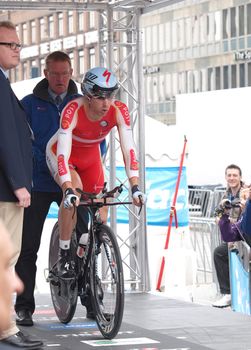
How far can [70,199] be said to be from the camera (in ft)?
22.4

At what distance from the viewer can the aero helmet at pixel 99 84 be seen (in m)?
7.16

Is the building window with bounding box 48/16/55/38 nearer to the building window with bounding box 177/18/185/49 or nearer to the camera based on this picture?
the building window with bounding box 177/18/185/49

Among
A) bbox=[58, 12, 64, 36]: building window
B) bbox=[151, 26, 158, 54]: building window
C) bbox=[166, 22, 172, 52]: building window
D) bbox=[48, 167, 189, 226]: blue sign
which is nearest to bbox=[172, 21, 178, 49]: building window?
bbox=[166, 22, 172, 52]: building window

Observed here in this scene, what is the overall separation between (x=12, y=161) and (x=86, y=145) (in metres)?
1.53

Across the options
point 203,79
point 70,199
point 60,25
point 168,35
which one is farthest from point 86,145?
point 60,25

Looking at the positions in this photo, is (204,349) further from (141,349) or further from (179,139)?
(179,139)

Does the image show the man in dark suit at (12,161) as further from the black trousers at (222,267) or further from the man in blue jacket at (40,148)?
the black trousers at (222,267)

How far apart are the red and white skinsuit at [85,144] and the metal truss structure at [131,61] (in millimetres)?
2607

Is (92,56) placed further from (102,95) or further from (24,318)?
(102,95)

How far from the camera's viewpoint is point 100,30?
10453mm

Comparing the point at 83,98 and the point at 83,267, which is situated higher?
the point at 83,98

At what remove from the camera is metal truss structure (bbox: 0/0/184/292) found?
32.7 feet

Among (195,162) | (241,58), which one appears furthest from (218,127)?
(241,58)

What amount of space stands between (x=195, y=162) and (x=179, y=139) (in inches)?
567
